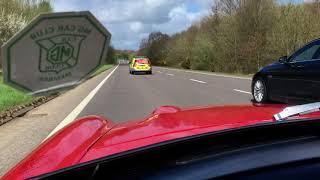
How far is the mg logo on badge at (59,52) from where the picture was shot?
12.6 feet

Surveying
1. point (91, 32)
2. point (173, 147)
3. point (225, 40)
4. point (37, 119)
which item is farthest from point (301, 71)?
point (225, 40)

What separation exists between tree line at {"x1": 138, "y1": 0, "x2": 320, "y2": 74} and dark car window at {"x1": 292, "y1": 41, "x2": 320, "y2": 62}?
31.0 meters

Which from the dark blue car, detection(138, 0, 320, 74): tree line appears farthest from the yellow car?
the dark blue car

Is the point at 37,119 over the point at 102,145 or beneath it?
beneath

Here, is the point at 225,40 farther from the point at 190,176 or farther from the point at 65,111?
the point at 190,176

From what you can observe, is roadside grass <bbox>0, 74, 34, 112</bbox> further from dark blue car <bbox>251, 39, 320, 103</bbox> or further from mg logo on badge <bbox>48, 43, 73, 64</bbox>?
mg logo on badge <bbox>48, 43, 73, 64</bbox>

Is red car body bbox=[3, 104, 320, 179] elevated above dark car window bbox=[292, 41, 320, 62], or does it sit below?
below

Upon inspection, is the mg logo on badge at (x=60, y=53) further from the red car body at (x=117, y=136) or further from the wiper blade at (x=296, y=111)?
the wiper blade at (x=296, y=111)

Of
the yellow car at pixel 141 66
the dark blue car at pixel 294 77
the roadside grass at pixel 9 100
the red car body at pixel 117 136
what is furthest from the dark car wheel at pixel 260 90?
the yellow car at pixel 141 66

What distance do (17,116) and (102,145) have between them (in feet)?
37.9

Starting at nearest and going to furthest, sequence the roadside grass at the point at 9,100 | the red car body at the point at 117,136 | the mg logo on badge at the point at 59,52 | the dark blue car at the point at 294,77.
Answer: the red car body at the point at 117,136 < the mg logo on badge at the point at 59,52 < the dark blue car at the point at 294,77 < the roadside grass at the point at 9,100

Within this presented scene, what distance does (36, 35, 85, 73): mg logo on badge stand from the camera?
3848mm

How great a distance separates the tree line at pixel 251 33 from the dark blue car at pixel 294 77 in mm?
30025

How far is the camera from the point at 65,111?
14.7m
